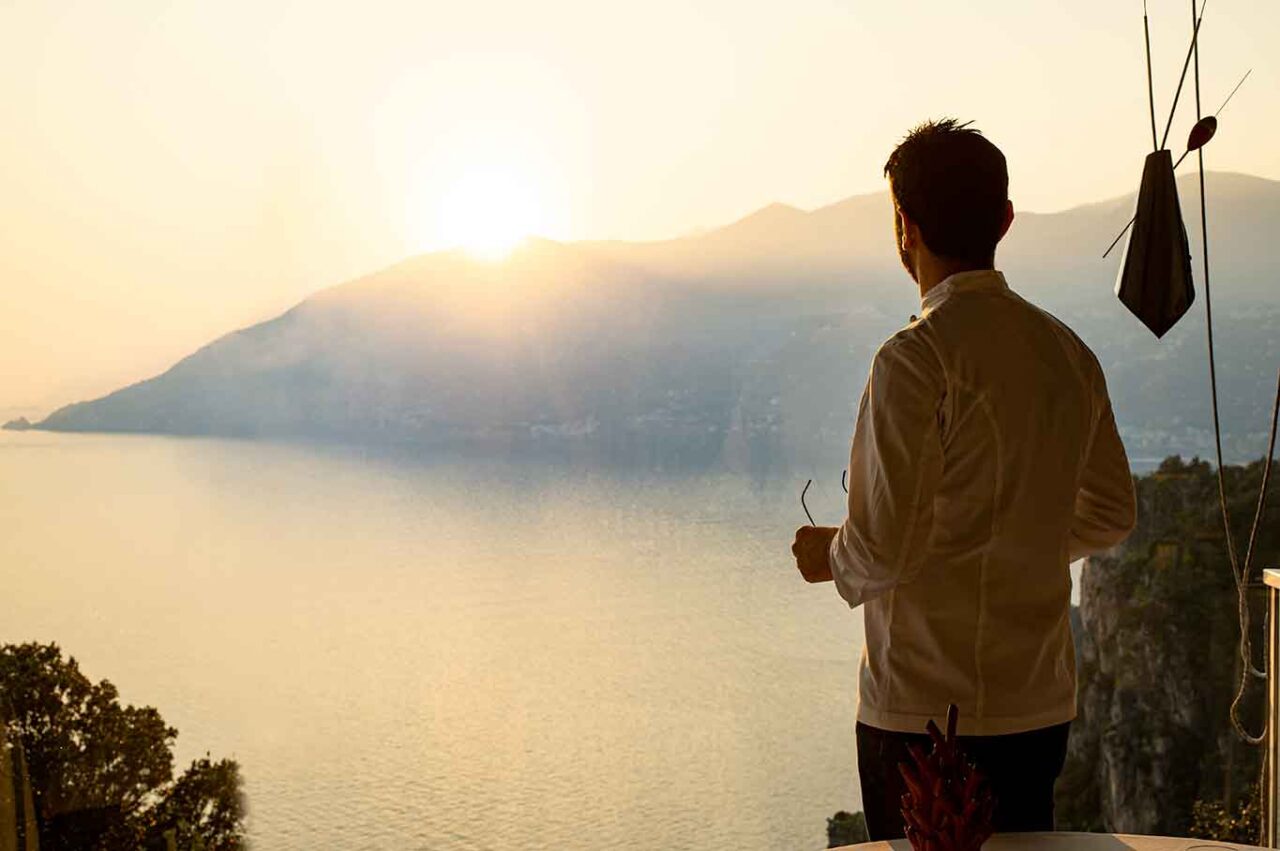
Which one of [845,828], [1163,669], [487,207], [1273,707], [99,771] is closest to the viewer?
[1273,707]

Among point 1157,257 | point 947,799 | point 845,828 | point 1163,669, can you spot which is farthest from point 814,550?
point 845,828

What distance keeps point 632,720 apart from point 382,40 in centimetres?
1430

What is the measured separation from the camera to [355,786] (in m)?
16.0

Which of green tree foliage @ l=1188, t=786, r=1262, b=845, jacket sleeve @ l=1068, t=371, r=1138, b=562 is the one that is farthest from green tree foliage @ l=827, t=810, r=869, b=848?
jacket sleeve @ l=1068, t=371, r=1138, b=562

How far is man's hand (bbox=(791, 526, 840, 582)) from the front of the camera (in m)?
1.17

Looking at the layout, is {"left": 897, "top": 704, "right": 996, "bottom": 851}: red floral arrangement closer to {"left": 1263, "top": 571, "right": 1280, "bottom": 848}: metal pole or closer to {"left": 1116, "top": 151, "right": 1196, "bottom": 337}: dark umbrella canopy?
{"left": 1263, "top": 571, "right": 1280, "bottom": 848}: metal pole

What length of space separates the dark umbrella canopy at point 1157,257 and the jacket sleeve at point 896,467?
4.85 feet

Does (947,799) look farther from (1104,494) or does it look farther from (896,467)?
(1104,494)

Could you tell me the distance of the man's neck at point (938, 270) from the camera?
114 cm

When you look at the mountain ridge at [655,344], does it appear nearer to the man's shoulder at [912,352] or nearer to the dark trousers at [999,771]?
the dark trousers at [999,771]

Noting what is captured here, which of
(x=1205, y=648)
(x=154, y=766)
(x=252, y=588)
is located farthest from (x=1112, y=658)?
(x=252, y=588)

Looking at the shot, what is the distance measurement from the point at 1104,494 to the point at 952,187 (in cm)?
35

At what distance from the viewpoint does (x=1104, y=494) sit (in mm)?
1234

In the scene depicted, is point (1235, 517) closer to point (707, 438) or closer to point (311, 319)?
point (707, 438)
